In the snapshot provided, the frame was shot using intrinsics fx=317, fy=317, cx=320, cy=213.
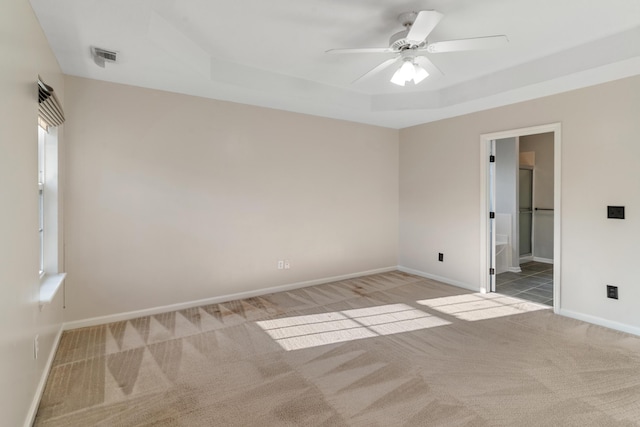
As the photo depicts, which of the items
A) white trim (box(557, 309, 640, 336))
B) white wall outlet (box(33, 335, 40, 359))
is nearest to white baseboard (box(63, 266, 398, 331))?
white wall outlet (box(33, 335, 40, 359))

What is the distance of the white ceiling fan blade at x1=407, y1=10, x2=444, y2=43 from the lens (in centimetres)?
205

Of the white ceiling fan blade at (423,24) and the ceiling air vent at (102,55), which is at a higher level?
the ceiling air vent at (102,55)

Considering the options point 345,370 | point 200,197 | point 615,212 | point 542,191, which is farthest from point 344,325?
point 542,191

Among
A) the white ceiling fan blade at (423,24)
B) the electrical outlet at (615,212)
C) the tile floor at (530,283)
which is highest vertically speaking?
the white ceiling fan blade at (423,24)

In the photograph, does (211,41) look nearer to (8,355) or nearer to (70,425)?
(8,355)

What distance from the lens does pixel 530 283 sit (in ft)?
15.9

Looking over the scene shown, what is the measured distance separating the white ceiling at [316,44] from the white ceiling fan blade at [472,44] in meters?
0.29

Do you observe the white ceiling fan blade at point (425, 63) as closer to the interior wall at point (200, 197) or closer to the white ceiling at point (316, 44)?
the white ceiling at point (316, 44)

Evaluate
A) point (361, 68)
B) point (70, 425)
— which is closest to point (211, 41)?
point (361, 68)

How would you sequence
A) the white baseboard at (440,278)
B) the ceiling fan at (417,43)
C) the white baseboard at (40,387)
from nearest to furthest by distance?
the white baseboard at (40,387) → the ceiling fan at (417,43) → the white baseboard at (440,278)

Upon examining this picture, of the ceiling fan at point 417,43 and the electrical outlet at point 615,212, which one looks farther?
the electrical outlet at point 615,212

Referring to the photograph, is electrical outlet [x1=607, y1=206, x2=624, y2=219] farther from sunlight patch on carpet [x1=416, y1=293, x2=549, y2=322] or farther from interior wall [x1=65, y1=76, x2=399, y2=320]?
interior wall [x1=65, y1=76, x2=399, y2=320]

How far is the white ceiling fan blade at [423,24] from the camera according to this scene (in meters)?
2.05

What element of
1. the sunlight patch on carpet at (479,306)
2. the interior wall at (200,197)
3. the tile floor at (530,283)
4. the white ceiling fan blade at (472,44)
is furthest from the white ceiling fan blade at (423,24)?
the tile floor at (530,283)
